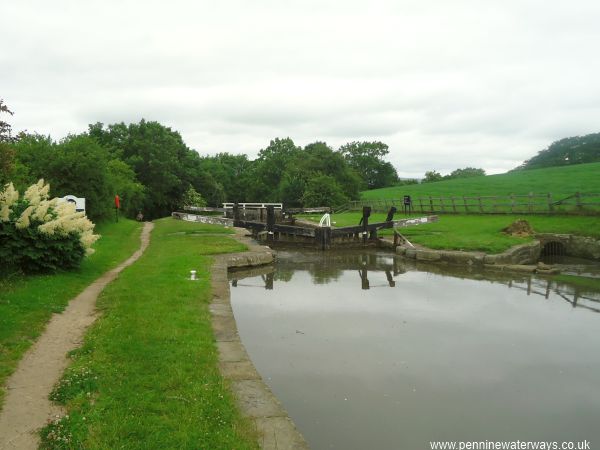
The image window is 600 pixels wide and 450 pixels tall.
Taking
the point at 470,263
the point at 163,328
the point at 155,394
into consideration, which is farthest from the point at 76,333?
the point at 470,263

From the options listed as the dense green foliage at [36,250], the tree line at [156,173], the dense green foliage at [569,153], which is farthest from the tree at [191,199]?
the dense green foliage at [569,153]

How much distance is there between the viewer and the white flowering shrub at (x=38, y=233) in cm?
957

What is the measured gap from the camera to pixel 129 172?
37844 millimetres

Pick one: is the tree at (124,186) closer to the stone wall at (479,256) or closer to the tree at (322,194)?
the tree at (322,194)

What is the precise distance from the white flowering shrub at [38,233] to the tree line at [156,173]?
17.5ft

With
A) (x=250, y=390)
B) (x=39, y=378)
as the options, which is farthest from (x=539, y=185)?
(x=39, y=378)

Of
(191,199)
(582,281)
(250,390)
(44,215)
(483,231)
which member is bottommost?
(582,281)

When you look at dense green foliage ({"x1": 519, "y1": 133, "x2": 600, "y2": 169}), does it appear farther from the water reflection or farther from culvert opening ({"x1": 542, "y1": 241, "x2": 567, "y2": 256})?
the water reflection

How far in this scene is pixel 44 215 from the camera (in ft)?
33.4

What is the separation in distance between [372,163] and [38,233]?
76.6 metres

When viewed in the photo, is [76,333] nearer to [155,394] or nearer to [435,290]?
[155,394]

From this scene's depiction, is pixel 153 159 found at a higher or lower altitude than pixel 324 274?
higher

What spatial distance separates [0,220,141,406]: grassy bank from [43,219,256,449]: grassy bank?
772 millimetres

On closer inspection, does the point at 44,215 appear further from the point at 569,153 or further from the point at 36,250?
the point at 569,153
